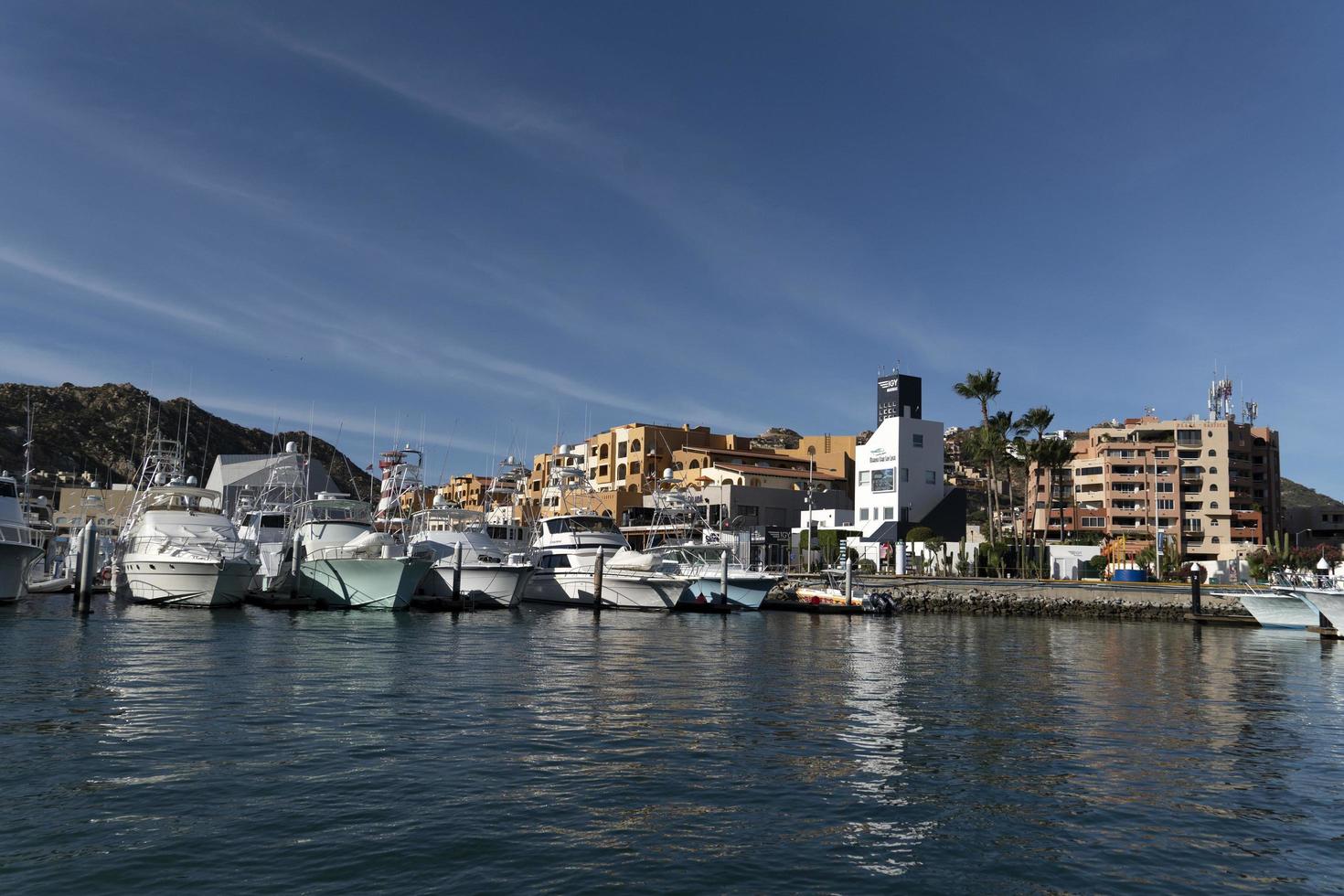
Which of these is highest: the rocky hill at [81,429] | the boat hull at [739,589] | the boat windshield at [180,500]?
the rocky hill at [81,429]

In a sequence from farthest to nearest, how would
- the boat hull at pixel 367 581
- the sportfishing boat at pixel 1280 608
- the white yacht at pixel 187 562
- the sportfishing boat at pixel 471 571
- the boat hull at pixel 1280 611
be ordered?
the boat hull at pixel 1280 611
the sportfishing boat at pixel 1280 608
the sportfishing boat at pixel 471 571
the boat hull at pixel 367 581
the white yacht at pixel 187 562

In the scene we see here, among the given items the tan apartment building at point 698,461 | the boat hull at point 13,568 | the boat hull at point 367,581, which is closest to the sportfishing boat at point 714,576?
the boat hull at point 367,581

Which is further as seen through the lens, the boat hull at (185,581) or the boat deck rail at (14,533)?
the boat deck rail at (14,533)

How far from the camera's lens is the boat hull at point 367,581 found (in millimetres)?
47844

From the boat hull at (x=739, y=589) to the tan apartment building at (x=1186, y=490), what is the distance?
64.1m

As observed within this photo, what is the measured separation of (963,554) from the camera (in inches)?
3374

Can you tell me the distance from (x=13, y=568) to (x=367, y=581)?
621 inches

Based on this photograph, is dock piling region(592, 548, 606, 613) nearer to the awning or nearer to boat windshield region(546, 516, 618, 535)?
boat windshield region(546, 516, 618, 535)

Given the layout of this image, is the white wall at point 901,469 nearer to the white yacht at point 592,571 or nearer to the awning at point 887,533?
the awning at point 887,533

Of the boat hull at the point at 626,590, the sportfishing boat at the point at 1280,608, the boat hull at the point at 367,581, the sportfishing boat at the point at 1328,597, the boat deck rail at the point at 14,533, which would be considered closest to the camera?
the boat deck rail at the point at 14,533

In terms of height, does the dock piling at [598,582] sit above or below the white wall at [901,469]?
below

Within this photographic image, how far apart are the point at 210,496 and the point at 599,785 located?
156ft

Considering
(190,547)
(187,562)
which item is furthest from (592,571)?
(187,562)

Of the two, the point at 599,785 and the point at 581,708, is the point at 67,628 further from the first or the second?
the point at 599,785
